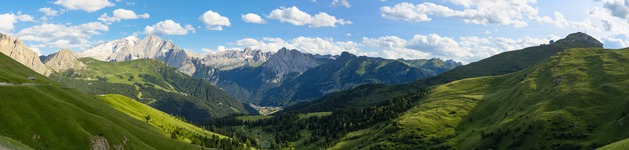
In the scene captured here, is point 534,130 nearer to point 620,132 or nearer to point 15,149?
point 620,132

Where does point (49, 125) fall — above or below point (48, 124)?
below

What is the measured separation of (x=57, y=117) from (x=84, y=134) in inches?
284

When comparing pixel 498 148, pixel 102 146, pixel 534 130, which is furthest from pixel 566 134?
pixel 102 146

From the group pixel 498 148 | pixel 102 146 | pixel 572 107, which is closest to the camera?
pixel 102 146

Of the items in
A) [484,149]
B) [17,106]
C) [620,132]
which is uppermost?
[17,106]

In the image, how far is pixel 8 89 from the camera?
3538 inches

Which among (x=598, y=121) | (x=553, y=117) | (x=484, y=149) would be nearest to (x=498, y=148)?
(x=484, y=149)

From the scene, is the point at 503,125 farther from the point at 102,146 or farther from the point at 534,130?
the point at 102,146

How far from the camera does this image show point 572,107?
17612 cm

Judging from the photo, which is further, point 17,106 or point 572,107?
point 572,107

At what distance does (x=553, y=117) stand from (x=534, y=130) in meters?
13.5

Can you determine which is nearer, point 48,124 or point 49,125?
point 49,125

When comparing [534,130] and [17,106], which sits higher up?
[17,106]

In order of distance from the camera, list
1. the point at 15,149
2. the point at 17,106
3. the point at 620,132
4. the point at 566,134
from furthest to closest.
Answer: the point at 566,134 → the point at 620,132 → the point at 17,106 → the point at 15,149
